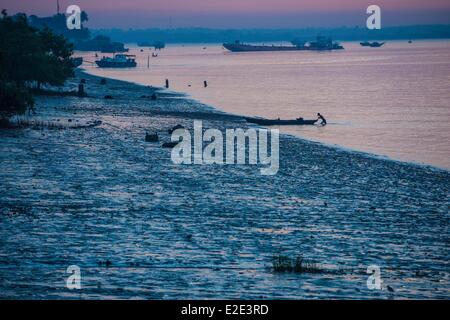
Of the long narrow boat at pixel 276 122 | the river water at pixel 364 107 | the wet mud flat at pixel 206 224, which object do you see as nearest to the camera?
the wet mud flat at pixel 206 224

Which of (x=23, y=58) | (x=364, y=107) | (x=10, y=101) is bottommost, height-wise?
(x=364, y=107)

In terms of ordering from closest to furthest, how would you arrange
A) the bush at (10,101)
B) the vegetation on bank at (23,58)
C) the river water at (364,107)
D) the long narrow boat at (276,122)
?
the bush at (10,101) → the river water at (364,107) → the long narrow boat at (276,122) → the vegetation on bank at (23,58)

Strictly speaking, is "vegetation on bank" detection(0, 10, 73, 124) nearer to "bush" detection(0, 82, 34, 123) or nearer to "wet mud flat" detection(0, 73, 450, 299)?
"bush" detection(0, 82, 34, 123)

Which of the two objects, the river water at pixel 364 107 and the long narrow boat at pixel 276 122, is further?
the long narrow boat at pixel 276 122

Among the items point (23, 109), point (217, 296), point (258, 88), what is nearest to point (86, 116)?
point (23, 109)

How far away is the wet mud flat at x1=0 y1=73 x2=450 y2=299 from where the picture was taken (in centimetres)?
1483

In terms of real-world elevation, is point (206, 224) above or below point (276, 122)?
above

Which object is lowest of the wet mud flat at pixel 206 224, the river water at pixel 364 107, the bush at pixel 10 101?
the river water at pixel 364 107

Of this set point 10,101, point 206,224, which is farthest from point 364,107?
point 206,224

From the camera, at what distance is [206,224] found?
66.5 feet

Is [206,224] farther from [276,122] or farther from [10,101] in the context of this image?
[276,122]

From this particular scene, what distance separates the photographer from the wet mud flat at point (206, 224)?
584 inches

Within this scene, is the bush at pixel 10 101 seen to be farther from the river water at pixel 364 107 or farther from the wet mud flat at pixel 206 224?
the river water at pixel 364 107

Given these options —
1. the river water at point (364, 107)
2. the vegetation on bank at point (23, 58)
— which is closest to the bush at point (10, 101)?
the vegetation on bank at point (23, 58)
